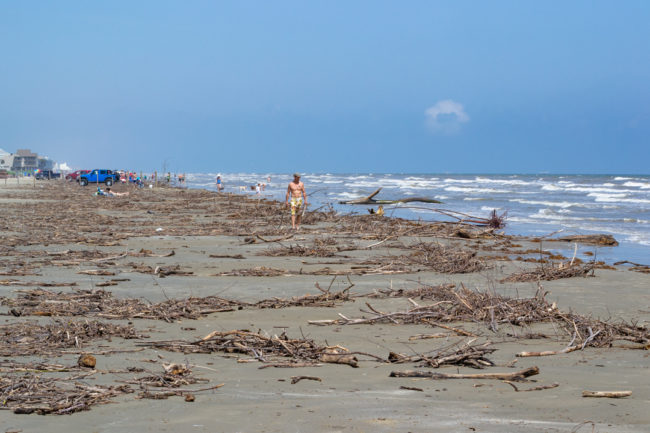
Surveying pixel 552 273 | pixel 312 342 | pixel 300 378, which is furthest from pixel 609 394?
pixel 552 273

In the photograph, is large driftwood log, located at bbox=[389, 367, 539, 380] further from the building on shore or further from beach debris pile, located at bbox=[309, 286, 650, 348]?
the building on shore

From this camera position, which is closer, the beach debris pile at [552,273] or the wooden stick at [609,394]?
the wooden stick at [609,394]

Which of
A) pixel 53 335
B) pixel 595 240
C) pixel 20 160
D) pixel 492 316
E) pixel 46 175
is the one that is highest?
pixel 20 160

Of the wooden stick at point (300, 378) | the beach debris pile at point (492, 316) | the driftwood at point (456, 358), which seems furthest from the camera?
the beach debris pile at point (492, 316)

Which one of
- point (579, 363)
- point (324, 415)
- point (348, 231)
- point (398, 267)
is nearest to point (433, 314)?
point (579, 363)

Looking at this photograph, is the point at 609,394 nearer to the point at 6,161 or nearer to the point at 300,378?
the point at 300,378

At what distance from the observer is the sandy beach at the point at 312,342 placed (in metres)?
4.24

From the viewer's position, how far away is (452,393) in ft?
15.5

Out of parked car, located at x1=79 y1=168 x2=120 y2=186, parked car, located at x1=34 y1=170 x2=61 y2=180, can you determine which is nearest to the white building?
parked car, located at x1=34 y1=170 x2=61 y2=180

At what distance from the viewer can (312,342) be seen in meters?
6.01

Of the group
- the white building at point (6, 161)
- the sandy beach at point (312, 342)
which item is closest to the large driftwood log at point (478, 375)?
the sandy beach at point (312, 342)

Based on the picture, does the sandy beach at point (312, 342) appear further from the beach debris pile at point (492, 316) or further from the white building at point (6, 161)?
the white building at point (6, 161)

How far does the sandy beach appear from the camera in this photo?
424 cm

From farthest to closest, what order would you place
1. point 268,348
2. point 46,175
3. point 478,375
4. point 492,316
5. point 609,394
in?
point 46,175, point 492,316, point 268,348, point 478,375, point 609,394
